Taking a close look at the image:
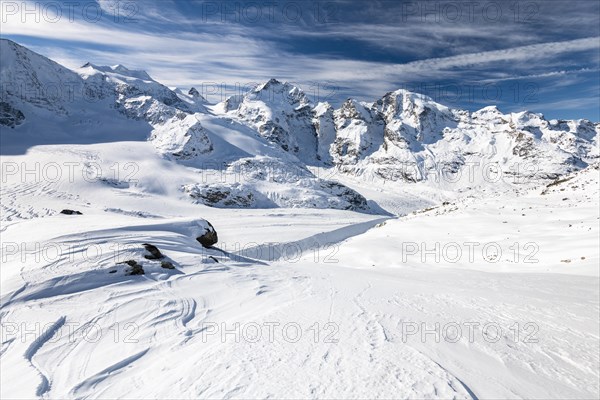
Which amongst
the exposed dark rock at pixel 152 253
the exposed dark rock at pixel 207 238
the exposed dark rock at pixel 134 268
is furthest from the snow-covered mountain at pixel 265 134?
the exposed dark rock at pixel 134 268

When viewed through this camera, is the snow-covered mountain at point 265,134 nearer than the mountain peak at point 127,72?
Yes

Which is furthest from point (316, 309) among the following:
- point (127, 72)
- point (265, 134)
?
point (127, 72)

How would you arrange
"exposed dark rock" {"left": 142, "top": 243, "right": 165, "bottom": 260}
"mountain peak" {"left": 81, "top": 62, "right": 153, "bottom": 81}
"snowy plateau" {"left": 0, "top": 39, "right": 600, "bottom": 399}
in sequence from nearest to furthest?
1. "snowy plateau" {"left": 0, "top": 39, "right": 600, "bottom": 399}
2. "exposed dark rock" {"left": 142, "top": 243, "right": 165, "bottom": 260}
3. "mountain peak" {"left": 81, "top": 62, "right": 153, "bottom": 81}

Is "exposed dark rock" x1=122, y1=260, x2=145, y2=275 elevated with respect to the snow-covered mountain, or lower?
lower

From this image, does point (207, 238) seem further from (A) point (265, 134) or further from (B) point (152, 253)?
(A) point (265, 134)

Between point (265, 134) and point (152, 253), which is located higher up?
point (265, 134)

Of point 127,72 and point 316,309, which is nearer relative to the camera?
point 316,309

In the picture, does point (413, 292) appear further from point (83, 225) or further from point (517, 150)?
point (517, 150)

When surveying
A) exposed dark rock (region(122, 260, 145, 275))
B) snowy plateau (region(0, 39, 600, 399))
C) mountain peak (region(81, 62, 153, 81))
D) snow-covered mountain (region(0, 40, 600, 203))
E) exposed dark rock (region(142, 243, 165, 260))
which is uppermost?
mountain peak (region(81, 62, 153, 81))

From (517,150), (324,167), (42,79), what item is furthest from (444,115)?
(42,79)

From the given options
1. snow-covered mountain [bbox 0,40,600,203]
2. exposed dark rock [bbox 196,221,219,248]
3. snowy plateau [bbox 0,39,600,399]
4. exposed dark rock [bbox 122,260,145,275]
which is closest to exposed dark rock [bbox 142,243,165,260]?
snowy plateau [bbox 0,39,600,399]

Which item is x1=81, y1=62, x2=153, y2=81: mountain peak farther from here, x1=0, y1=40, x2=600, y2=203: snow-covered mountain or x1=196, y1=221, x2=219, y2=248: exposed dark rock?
x1=196, y1=221, x2=219, y2=248: exposed dark rock

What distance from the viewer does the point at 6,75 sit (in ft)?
297

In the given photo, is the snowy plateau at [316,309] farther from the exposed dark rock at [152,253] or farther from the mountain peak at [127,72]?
the mountain peak at [127,72]
